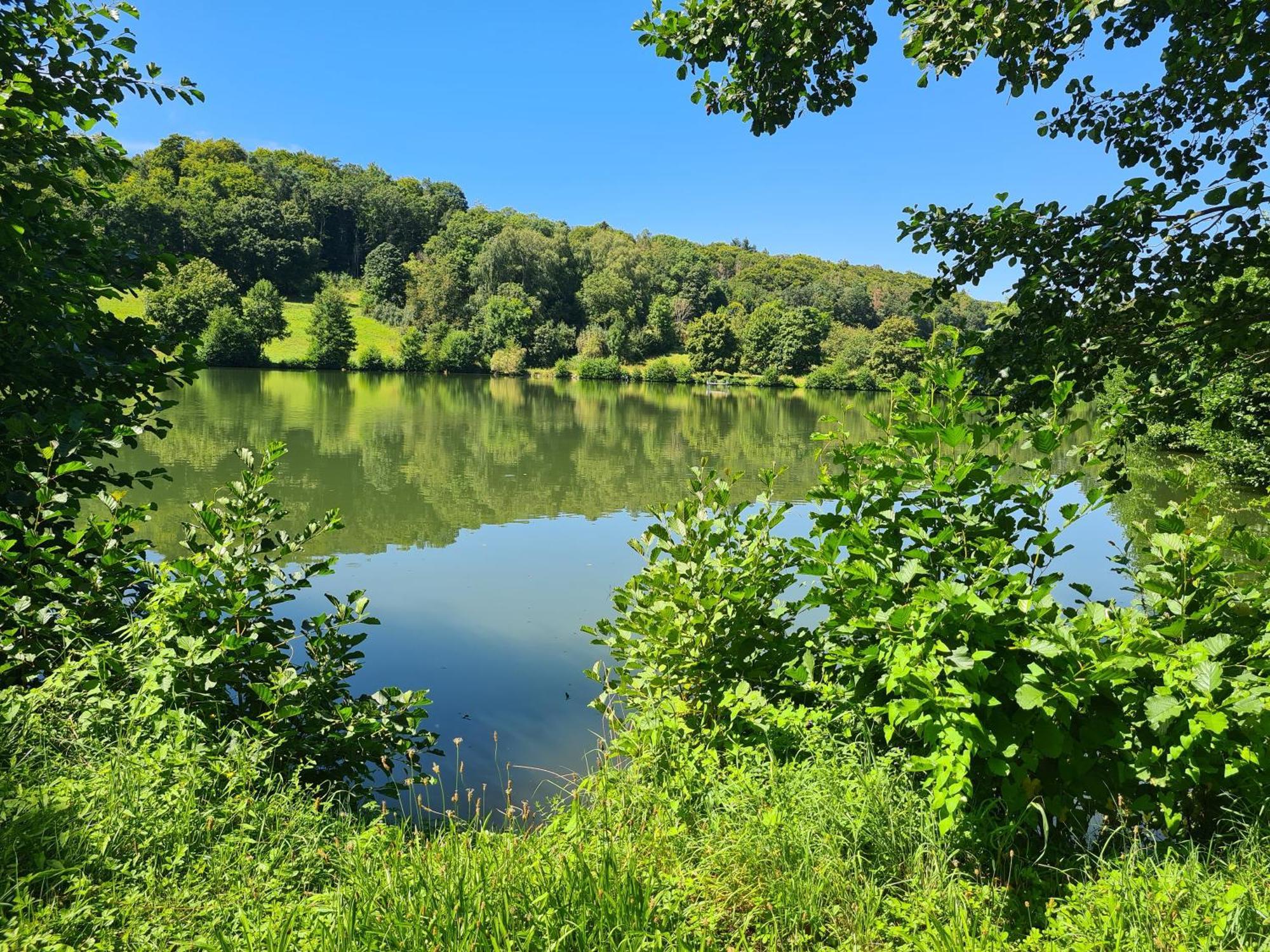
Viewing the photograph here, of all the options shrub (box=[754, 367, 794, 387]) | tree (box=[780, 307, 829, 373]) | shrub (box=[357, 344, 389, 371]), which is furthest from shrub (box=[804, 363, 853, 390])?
shrub (box=[357, 344, 389, 371])

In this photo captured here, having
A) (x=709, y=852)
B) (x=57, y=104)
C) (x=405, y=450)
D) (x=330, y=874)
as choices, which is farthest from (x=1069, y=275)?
(x=405, y=450)

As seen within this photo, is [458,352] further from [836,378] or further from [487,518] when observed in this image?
[487,518]

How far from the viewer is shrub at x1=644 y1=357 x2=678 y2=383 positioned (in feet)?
260

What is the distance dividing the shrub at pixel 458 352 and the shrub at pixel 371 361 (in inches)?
215

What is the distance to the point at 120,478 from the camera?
4000 millimetres

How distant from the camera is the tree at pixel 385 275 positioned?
298ft

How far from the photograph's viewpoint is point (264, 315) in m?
61.2

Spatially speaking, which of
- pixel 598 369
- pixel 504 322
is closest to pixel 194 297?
pixel 504 322

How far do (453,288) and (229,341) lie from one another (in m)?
28.7

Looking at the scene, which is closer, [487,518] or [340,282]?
[487,518]

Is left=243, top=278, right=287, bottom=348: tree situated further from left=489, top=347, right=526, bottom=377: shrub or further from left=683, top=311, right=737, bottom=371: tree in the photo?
left=683, top=311, right=737, bottom=371: tree

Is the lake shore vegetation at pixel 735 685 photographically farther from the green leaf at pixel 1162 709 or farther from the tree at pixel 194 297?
the tree at pixel 194 297

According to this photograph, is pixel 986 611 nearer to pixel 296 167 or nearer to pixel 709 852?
pixel 709 852

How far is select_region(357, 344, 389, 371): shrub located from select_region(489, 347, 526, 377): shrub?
10819 millimetres
